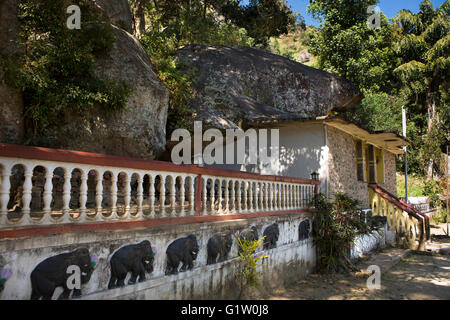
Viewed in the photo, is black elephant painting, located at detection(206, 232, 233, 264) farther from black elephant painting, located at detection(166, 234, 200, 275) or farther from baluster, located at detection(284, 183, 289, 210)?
baluster, located at detection(284, 183, 289, 210)

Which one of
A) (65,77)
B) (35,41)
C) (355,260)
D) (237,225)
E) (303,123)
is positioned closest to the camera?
(237,225)

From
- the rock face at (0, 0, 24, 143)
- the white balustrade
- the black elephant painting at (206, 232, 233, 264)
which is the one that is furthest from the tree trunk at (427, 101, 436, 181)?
the rock face at (0, 0, 24, 143)

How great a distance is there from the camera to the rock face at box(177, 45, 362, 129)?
36.3 feet

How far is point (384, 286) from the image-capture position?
692 centimetres

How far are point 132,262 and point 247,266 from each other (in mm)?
2299

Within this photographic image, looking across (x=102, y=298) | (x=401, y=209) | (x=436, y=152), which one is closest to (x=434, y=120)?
(x=436, y=152)

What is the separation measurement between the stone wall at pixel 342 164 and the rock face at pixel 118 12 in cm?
717

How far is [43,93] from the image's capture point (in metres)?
6.89

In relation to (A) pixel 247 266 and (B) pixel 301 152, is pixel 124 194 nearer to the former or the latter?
(A) pixel 247 266

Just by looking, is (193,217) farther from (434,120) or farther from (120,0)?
(434,120)

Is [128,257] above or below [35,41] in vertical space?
below

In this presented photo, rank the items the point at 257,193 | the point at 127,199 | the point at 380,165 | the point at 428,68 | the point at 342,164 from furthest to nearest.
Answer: the point at 428,68 < the point at 380,165 < the point at 342,164 < the point at 257,193 < the point at 127,199

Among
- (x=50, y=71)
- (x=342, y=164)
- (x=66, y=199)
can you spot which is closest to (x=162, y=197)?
(x=66, y=199)

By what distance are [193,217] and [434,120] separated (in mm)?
26425
